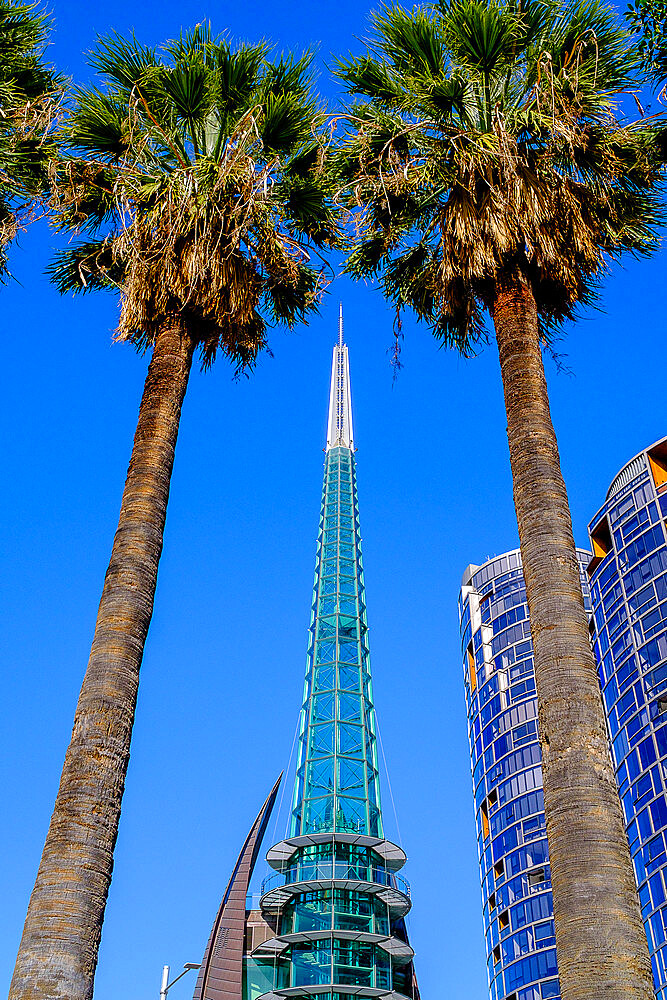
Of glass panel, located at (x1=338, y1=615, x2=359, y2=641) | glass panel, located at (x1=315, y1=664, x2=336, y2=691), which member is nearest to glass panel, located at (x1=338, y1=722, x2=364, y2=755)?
glass panel, located at (x1=315, y1=664, x2=336, y2=691)

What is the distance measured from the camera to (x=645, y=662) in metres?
66.1

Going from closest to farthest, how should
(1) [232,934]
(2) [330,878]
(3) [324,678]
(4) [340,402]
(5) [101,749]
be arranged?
(5) [101,749] < (1) [232,934] < (2) [330,878] < (3) [324,678] < (4) [340,402]

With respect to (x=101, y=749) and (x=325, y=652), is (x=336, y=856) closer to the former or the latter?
(x=325, y=652)

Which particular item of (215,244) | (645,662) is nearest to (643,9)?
(215,244)

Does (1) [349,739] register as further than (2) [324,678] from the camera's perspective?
No

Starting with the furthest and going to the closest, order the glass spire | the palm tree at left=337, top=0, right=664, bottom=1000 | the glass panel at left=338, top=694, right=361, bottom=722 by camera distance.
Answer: the glass panel at left=338, top=694, right=361, bottom=722 → the glass spire → the palm tree at left=337, top=0, right=664, bottom=1000

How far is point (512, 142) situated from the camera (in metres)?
12.2

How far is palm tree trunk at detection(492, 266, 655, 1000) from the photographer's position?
7.60m

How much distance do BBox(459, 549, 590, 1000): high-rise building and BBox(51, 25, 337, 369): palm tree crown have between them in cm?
6120

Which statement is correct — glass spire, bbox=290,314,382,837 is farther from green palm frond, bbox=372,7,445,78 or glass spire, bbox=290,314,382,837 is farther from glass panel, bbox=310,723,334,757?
green palm frond, bbox=372,7,445,78

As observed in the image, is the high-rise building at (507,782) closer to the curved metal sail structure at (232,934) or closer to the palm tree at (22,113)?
the curved metal sail structure at (232,934)

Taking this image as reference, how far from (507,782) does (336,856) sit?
37956 millimetres

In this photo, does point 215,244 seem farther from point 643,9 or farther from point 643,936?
point 643,936

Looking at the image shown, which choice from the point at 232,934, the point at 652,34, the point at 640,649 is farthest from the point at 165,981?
the point at 640,649
